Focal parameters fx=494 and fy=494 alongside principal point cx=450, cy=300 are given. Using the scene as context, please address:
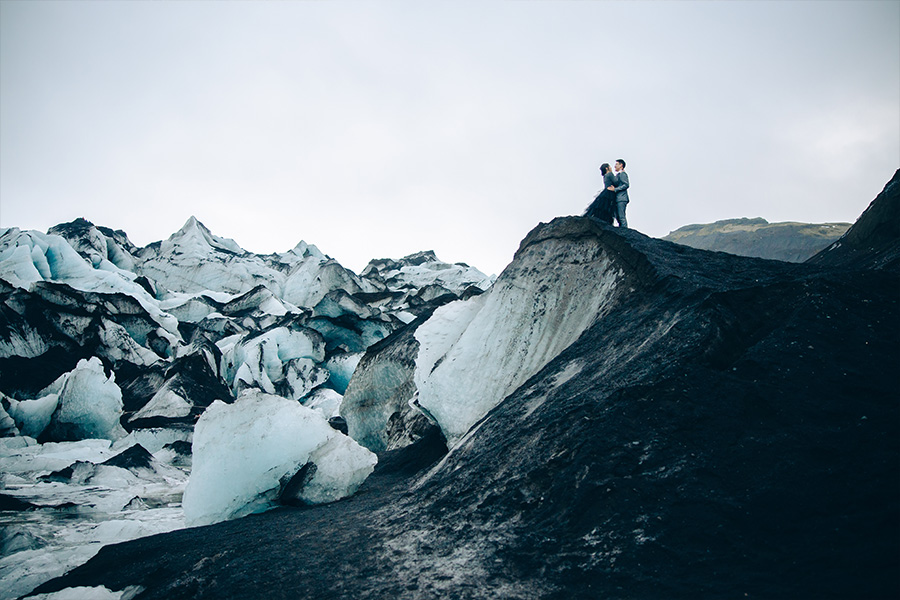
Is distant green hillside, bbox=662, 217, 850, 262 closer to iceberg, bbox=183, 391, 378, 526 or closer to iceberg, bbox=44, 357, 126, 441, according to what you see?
iceberg, bbox=44, 357, 126, 441

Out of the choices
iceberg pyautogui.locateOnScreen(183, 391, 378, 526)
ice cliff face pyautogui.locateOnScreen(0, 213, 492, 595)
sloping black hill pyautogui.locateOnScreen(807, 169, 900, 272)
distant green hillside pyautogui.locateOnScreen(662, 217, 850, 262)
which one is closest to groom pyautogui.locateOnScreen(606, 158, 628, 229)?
ice cliff face pyautogui.locateOnScreen(0, 213, 492, 595)

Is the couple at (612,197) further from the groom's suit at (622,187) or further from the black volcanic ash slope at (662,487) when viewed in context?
the black volcanic ash slope at (662,487)

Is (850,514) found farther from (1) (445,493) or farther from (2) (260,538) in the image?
(2) (260,538)

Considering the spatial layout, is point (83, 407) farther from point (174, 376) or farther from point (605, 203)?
point (605, 203)

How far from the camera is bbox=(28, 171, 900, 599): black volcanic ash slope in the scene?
2348 mm

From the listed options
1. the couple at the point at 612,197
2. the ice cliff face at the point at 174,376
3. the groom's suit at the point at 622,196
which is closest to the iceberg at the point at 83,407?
the ice cliff face at the point at 174,376

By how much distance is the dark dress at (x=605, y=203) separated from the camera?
341 inches

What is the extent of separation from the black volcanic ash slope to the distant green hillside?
34.6 metres

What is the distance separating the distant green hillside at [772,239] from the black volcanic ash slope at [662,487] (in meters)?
34.6

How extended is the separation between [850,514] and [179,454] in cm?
1410

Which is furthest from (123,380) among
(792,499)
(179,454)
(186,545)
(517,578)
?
(792,499)

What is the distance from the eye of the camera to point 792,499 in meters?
2.49

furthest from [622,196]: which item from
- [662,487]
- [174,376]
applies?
[174,376]

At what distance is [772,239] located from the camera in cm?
4512
